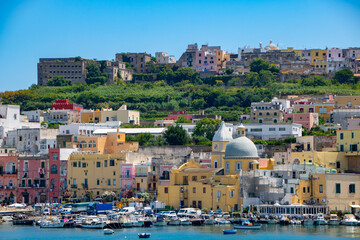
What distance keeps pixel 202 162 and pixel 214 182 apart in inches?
371

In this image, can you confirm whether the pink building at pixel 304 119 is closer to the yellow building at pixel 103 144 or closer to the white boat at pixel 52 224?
the yellow building at pixel 103 144

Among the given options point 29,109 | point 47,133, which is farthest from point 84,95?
point 47,133

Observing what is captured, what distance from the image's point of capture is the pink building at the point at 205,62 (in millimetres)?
132375

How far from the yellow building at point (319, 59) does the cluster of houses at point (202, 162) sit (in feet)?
84.2

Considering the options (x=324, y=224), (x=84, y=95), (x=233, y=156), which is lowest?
(x=324, y=224)

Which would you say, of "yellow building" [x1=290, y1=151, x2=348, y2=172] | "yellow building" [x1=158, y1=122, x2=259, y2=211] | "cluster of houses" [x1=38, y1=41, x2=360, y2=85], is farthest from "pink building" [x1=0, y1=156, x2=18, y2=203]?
"cluster of houses" [x1=38, y1=41, x2=360, y2=85]

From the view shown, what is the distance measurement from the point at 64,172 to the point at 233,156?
16.9 meters

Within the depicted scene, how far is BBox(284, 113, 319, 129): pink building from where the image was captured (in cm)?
9650

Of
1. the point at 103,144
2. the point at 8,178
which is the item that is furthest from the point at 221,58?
the point at 8,178

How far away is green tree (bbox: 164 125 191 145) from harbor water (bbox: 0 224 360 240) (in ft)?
72.7

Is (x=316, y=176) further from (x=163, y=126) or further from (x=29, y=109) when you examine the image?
(x=29, y=109)

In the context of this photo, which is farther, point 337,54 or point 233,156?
point 337,54

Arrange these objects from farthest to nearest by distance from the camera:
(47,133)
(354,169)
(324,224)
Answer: (47,133)
(354,169)
(324,224)

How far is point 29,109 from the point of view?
372 feet
